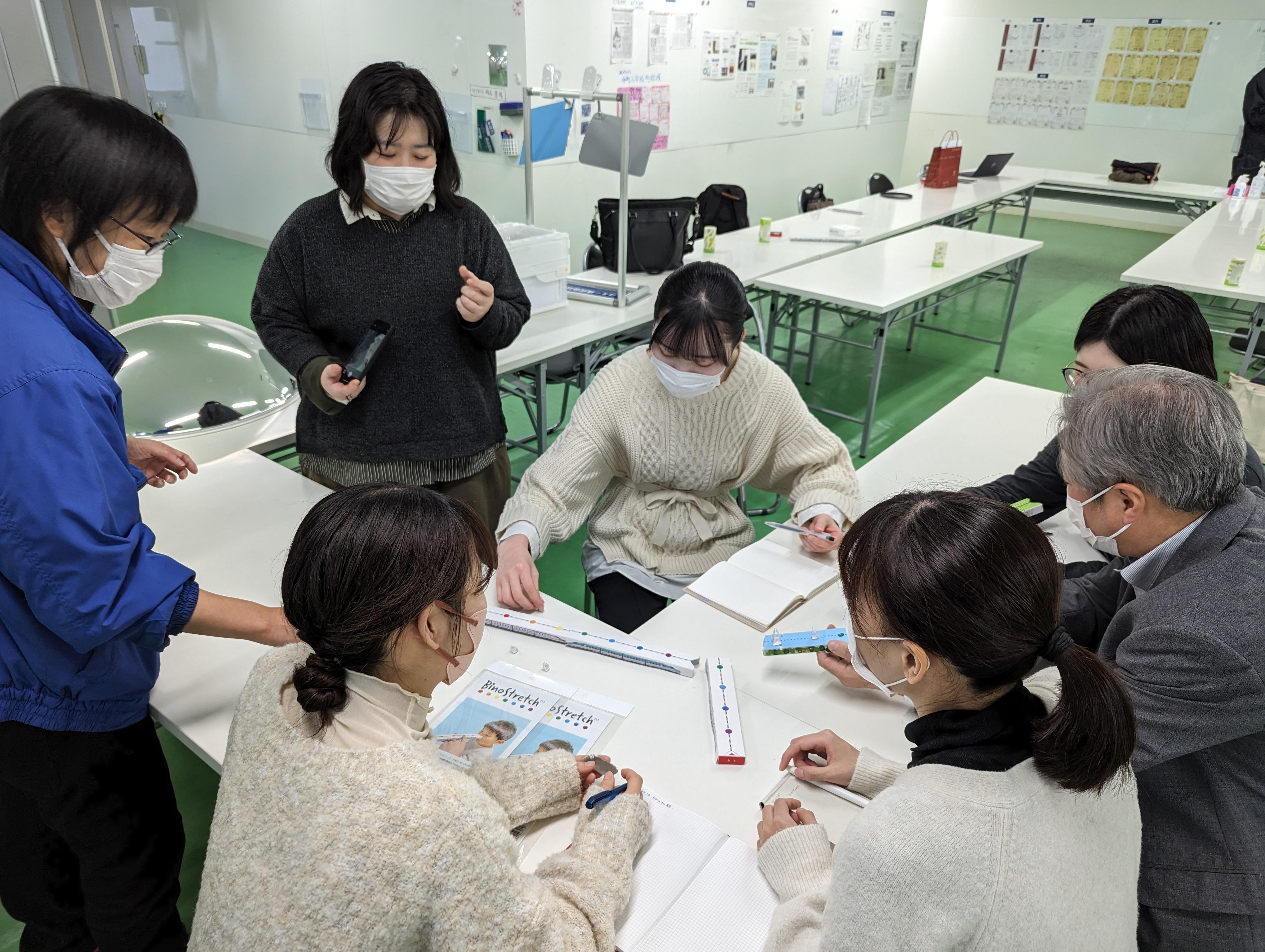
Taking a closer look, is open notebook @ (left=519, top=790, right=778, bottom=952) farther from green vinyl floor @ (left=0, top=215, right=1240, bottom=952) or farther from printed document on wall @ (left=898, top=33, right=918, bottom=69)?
printed document on wall @ (left=898, top=33, right=918, bottom=69)

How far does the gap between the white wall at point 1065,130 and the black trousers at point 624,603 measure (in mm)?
9161

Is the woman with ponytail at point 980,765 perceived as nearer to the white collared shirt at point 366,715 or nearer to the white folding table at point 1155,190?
the white collared shirt at point 366,715

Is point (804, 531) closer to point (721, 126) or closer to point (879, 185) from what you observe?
Result: point (879, 185)

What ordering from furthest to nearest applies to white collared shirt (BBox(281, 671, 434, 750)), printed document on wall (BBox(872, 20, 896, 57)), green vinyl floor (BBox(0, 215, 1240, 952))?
1. printed document on wall (BBox(872, 20, 896, 57))
2. green vinyl floor (BBox(0, 215, 1240, 952))
3. white collared shirt (BBox(281, 671, 434, 750))

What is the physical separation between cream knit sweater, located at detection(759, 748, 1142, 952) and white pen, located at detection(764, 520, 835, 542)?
36.0 inches

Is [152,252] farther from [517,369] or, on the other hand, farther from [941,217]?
[941,217]

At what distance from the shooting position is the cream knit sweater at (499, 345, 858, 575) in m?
1.93

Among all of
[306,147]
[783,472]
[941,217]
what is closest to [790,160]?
[941,217]

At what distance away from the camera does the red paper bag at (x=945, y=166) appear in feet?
20.3

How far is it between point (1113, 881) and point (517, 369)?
241 centimetres

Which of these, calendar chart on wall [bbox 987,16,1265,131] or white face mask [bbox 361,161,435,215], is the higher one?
calendar chart on wall [bbox 987,16,1265,131]

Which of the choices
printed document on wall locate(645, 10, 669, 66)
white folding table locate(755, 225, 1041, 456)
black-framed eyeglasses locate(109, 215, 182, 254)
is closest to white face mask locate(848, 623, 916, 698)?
black-framed eyeglasses locate(109, 215, 182, 254)

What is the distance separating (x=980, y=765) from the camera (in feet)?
2.77

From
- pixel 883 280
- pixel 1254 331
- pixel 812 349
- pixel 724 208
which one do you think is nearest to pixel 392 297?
pixel 883 280
